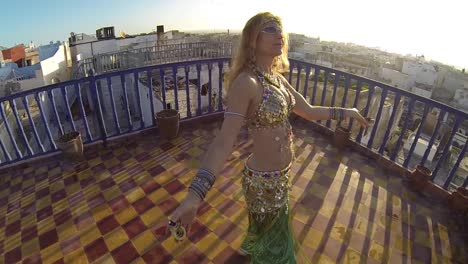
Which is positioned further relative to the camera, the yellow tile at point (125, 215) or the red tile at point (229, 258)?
the yellow tile at point (125, 215)

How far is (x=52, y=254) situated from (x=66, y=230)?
312mm

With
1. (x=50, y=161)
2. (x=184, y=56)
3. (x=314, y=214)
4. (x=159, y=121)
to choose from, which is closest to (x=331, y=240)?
(x=314, y=214)

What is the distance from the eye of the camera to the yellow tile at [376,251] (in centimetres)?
261

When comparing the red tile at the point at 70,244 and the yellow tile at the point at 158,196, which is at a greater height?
the yellow tile at the point at 158,196

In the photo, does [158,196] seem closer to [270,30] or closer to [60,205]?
[60,205]

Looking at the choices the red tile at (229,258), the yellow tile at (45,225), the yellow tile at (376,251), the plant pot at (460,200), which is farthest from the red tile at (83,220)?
the plant pot at (460,200)

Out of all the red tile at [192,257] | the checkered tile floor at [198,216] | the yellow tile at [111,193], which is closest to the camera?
the red tile at [192,257]

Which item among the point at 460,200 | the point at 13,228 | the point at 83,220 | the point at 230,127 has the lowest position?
the point at 13,228

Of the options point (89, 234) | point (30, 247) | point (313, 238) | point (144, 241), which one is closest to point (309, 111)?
point (313, 238)

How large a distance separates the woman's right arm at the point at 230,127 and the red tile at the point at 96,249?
77.2 inches

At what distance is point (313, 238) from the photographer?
110 inches

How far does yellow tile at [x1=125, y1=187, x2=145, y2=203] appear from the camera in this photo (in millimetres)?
3340

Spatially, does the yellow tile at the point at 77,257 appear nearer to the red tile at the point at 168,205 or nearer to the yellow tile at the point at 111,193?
the yellow tile at the point at 111,193

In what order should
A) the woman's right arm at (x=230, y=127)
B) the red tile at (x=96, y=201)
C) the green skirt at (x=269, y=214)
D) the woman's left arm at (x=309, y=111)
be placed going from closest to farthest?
the woman's right arm at (x=230, y=127)
the green skirt at (x=269, y=214)
the woman's left arm at (x=309, y=111)
the red tile at (x=96, y=201)
